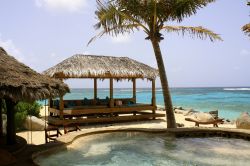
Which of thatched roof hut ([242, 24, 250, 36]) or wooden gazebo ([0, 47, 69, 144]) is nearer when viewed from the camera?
wooden gazebo ([0, 47, 69, 144])

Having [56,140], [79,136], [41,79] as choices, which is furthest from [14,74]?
[79,136]

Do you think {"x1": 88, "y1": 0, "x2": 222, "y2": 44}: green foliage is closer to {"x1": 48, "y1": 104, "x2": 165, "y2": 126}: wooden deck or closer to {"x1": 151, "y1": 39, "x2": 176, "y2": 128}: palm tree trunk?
{"x1": 151, "y1": 39, "x2": 176, "y2": 128}: palm tree trunk

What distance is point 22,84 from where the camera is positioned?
6.53 metres

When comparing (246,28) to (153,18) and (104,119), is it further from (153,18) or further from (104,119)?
(104,119)

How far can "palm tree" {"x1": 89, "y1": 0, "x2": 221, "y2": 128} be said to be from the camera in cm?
1084

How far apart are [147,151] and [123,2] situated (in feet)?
16.7

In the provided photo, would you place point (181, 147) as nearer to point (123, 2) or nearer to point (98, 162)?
point (98, 162)

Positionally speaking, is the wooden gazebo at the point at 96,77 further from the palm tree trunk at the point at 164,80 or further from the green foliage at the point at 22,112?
the palm tree trunk at the point at 164,80

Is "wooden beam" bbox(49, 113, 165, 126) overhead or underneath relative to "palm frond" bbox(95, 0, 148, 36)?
underneath

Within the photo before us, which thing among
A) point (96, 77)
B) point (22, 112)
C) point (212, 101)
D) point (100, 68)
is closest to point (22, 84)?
point (22, 112)

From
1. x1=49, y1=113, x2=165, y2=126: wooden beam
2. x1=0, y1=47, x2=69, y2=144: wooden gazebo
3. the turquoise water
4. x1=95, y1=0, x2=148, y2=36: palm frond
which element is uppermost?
x1=95, y1=0, x2=148, y2=36: palm frond

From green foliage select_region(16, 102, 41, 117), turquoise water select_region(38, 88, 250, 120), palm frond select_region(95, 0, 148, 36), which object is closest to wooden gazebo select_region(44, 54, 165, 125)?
green foliage select_region(16, 102, 41, 117)

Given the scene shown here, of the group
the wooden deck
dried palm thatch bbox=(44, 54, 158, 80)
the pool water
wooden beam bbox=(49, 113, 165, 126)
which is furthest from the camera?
dried palm thatch bbox=(44, 54, 158, 80)

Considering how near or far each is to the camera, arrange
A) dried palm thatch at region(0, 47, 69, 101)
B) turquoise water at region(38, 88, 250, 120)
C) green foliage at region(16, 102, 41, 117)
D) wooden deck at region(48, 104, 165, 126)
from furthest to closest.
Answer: turquoise water at region(38, 88, 250, 120) → wooden deck at region(48, 104, 165, 126) → green foliage at region(16, 102, 41, 117) → dried palm thatch at region(0, 47, 69, 101)
